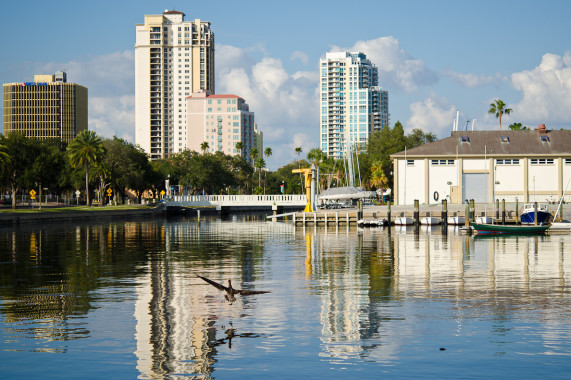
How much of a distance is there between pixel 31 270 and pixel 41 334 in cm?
1707

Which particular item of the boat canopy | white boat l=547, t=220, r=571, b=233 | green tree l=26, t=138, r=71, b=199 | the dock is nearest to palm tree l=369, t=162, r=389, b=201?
the boat canopy

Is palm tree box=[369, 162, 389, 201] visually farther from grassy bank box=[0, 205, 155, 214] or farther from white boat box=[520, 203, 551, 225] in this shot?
white boat box=[520, 203, 551, 225]

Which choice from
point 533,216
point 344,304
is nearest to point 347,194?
point 533,216

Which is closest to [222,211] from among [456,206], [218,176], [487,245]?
[218,176]

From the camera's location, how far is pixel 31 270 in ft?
117

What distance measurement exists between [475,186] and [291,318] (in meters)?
75.5

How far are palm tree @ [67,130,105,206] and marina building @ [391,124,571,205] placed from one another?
5419cm

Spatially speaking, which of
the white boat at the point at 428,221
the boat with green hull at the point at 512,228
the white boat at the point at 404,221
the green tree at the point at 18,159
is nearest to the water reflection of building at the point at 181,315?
the boat with green hull at the point at 512,228

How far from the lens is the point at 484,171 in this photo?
9294 centimetres

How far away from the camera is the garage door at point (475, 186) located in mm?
92938

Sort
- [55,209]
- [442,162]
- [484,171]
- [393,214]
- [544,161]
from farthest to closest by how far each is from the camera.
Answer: [55,209] → [442,162] → [484,171] → [544,161] → [393,214]

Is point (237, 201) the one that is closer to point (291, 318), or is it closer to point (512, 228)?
point (512, 228)

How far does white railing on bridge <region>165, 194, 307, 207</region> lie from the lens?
408 feet

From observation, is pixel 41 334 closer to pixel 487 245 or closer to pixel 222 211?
pixel 487 245
